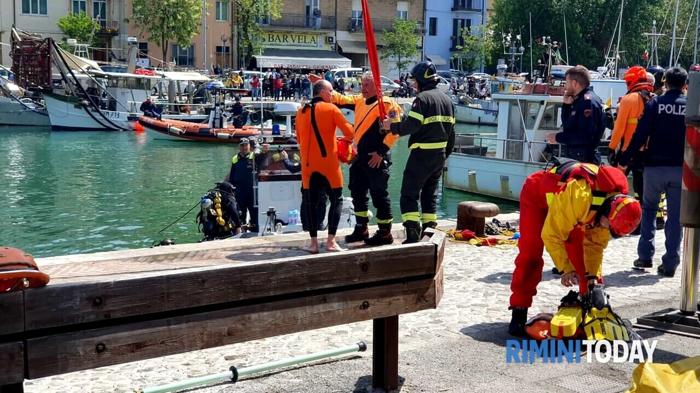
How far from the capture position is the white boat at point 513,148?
2147cm

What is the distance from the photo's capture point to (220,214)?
14297 mm

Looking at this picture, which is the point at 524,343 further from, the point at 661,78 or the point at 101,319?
the point at 661,78

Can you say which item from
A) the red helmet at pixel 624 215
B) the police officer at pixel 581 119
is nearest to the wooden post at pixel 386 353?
the red helmet at pixel 624 215

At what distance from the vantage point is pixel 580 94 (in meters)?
8.68

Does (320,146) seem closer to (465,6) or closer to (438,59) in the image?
(438,59)

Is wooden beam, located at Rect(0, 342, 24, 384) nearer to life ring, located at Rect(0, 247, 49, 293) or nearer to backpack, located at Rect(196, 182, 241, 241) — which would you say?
life ring, located at Rect(0, 247, 49, 293)

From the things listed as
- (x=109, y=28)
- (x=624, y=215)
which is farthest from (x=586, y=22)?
(x=624, y=215)

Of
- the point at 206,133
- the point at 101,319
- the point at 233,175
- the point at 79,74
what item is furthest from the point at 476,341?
the point at 79,74

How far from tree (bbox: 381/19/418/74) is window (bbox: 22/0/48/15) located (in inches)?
958

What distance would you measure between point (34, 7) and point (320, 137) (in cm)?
5886

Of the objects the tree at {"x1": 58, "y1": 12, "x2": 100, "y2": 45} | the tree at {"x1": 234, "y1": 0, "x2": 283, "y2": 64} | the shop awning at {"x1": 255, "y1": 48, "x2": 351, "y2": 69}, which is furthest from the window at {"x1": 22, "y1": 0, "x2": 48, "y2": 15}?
the shop awning at {"x1": 255, "y1": 48, "x2": 351, "y2": 69}

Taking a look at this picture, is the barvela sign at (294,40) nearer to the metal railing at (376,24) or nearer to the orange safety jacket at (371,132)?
the metal railing at (376,24)

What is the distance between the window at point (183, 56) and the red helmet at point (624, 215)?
200 ft

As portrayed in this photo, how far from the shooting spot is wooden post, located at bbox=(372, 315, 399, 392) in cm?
511
